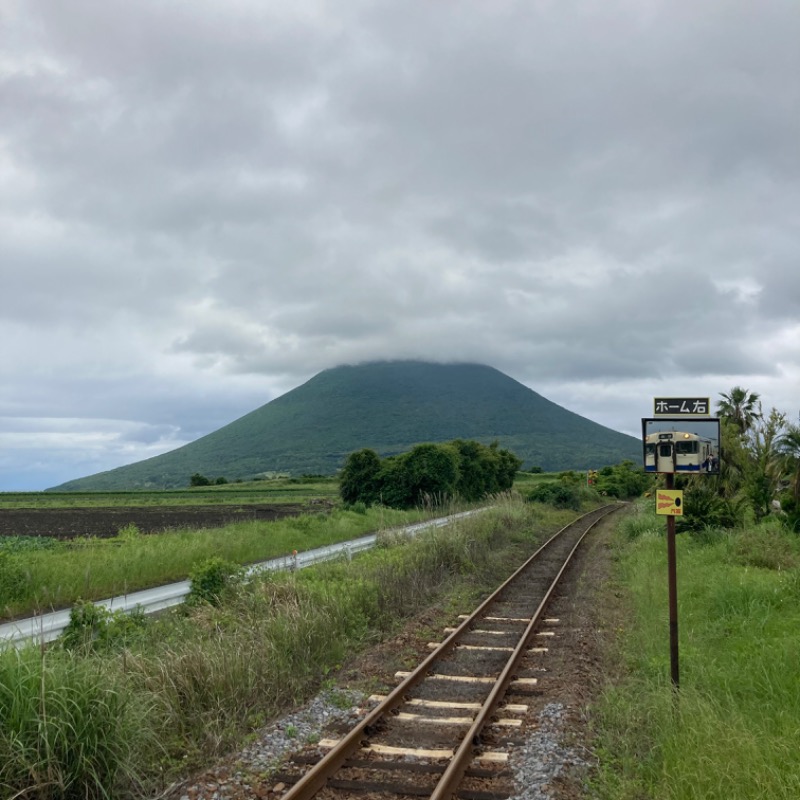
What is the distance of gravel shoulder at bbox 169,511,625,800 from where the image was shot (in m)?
5.69

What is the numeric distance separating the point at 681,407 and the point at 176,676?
5901mm

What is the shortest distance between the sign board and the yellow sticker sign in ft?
2.81

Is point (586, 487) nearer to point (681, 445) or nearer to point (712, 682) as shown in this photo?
point (712, 682)

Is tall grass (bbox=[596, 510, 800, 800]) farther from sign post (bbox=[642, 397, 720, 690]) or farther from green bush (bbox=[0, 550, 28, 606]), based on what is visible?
green bush (bbox=[0, 550, 28, 606])

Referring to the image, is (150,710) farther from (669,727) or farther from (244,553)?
(244,553)

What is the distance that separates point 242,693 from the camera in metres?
7.45

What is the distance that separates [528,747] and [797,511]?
15162 millimetres

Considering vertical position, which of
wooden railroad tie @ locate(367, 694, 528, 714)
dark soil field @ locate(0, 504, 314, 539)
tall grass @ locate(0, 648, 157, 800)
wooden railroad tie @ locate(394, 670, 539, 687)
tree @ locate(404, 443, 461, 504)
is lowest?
dark soil field @ locate(0, 504, 314, 539)

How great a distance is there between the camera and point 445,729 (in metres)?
6.91

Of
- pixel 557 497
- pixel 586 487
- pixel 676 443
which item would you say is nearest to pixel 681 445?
pixel 676 443

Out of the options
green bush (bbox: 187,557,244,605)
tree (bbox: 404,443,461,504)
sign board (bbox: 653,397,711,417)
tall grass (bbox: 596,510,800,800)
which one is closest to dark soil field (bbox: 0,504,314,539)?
tree (bbox: 404,443,461,504)

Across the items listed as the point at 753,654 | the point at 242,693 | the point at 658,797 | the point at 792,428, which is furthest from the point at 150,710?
the point at 792,428

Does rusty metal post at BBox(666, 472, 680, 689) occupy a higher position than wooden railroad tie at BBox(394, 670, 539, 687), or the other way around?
rusty metal post at BBox(666, 472, 680, 689)

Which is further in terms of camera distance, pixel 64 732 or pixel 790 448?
pixel 790 448
